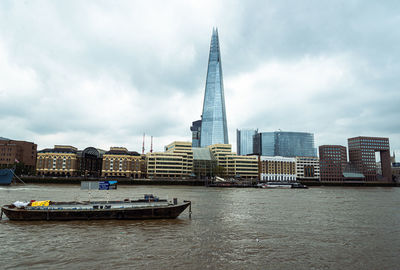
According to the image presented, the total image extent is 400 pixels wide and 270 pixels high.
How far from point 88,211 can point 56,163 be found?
179 m

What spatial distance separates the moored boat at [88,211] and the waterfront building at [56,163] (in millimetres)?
171127

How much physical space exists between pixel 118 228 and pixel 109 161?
17612 centimetres

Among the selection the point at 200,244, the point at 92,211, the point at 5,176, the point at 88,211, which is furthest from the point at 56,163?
the point at 200,244

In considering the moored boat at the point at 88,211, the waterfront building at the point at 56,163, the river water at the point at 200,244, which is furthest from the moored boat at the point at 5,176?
the river water at the point at 200,244

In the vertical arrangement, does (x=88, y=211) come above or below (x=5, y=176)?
below

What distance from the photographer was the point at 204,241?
25016 millimetres

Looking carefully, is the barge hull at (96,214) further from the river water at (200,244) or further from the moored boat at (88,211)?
the river water at (200,244)

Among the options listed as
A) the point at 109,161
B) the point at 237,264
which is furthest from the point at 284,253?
the point at 109,161

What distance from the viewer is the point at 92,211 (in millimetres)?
33969

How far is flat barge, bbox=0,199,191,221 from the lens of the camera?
3316 cm

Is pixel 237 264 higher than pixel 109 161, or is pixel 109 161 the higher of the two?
pixel 109 161

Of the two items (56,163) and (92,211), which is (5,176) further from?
(92,211)

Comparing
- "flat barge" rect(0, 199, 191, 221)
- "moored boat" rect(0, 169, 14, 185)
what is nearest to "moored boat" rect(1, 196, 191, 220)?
"flat barge" rect(0, 199, 191, 221)

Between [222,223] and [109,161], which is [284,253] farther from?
[109,161]
